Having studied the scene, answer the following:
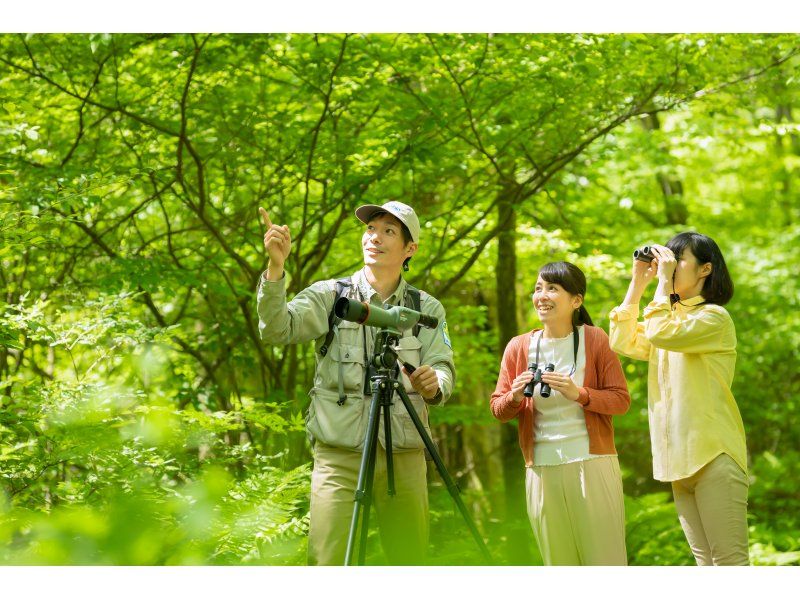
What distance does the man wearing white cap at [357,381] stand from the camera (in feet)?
9.51

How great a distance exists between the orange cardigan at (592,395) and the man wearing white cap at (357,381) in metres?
0.25

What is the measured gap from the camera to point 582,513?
3039 millimetres

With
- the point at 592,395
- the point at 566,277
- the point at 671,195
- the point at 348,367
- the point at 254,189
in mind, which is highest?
the point at 671,195

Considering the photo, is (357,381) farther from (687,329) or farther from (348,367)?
(687,329)

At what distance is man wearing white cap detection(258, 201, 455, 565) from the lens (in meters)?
2.90

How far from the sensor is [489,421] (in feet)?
21.1

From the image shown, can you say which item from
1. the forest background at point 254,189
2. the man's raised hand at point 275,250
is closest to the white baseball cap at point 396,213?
the man's raised hand at point 275,250

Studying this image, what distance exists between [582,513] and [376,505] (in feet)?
2.48

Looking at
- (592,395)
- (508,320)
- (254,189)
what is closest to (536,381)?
(592,395)

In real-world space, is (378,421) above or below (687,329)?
below

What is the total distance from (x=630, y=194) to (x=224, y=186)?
5660mm

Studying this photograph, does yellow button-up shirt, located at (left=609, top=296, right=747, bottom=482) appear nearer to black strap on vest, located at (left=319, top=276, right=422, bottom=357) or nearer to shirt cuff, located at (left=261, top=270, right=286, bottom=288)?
black strap on vest, located at (left=319, top=276, right=422, bottom=357)

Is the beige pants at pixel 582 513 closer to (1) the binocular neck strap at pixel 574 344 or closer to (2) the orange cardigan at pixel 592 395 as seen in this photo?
(2) the orange cardigan at pixel 592 395
